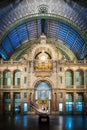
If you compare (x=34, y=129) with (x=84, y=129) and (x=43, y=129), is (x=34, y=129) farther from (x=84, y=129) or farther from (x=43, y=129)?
(x=84, y=129)

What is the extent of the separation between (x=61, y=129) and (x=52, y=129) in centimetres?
117

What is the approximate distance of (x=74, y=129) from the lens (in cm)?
3653

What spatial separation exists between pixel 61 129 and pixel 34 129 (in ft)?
10.5

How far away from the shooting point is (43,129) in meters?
37.2

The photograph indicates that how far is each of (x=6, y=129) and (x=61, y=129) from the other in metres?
6.48

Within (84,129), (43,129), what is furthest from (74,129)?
(43,129)

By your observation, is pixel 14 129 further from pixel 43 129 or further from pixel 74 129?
pixel 74 129

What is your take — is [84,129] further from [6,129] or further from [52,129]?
[6,129]

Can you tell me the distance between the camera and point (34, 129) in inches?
1446

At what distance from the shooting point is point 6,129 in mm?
36062

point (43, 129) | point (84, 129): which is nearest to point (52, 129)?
point (43, 129)

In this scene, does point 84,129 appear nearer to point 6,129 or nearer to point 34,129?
point 34,129

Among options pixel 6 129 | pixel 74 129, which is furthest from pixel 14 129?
pixel 74 129

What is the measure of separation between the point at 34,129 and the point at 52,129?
2.19 metres
